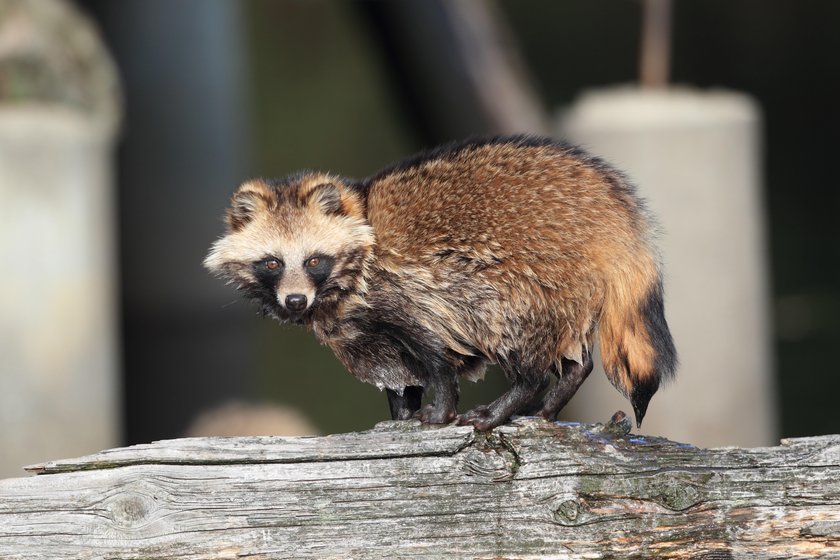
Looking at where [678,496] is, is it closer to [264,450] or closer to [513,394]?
[513,394]

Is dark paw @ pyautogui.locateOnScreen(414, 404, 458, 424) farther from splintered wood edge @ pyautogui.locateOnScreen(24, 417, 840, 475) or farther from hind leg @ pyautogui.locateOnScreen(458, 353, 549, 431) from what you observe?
splintered wood edge @ pyautogui.locateOnScreen(24, 417, 840, 475)

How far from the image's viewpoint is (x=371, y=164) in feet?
36.1

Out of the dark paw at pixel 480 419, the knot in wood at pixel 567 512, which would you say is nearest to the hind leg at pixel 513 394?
the dark paw at pixel 480 419

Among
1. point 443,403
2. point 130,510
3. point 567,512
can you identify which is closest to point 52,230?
point 443,403

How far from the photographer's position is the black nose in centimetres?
420

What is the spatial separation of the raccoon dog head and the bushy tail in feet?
2.62

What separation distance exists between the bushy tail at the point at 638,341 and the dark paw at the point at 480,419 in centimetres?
39

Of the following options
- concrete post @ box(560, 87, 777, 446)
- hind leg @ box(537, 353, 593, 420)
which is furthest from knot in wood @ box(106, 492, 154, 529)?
concrete post @ box(560, 87, 777, 446)

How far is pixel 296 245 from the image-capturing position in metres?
4.43

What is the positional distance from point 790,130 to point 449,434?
8341 mm

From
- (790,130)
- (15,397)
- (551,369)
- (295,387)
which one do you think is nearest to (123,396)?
(295,387)

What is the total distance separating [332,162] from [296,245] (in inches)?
252

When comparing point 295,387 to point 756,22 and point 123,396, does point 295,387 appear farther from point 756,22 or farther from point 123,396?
point 756,22

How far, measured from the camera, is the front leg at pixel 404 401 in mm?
4449
